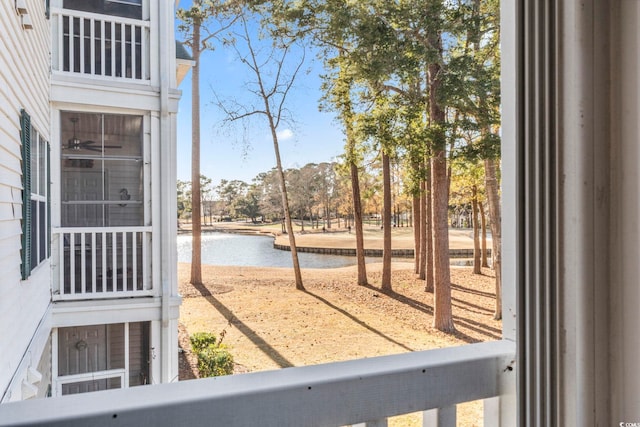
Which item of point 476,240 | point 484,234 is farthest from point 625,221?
point 484,234

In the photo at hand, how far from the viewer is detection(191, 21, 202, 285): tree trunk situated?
7832mm

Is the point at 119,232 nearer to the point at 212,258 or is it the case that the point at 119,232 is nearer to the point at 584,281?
the point at 584,281

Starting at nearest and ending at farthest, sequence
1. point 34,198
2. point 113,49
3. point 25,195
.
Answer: point 25,195
point 34,198
point 113,49

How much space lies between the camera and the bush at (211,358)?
4.70 metres

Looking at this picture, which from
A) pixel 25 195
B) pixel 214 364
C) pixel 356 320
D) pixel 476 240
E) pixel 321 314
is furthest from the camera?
pixel 476 240

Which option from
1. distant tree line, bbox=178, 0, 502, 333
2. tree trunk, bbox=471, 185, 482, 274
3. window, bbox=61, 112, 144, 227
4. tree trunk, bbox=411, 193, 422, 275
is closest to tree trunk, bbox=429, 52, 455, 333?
distant tree line, bbox=178, 0, 502, 333

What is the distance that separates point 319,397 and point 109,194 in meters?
3.58

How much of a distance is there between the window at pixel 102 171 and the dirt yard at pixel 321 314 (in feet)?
6.98

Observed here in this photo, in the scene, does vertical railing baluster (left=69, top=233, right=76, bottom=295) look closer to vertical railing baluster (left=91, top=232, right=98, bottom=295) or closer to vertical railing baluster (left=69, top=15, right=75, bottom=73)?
vertical railing baluster (left=91, top=232, right=98, bottom=295)

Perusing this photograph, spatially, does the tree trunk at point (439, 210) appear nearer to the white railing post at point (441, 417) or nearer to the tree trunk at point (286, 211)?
the tree trunk at point (286, 211)

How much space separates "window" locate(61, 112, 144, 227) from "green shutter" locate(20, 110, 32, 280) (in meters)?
1.41

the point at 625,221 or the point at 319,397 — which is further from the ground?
the point at 625,221

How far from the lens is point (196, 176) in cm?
791

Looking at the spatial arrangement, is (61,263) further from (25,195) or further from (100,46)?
(100,46)
